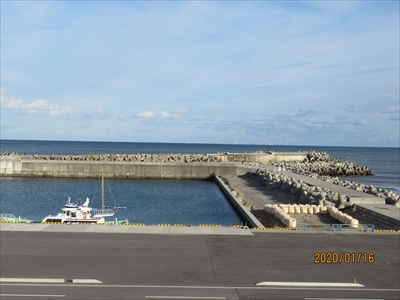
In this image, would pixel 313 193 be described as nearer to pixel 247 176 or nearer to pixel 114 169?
pixel 247 176

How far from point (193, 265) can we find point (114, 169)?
50142 mm

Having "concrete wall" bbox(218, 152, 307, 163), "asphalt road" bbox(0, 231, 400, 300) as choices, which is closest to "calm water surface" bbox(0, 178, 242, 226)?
"asphalt road" bbox(0, 231, 400, 300)

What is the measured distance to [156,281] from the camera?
13539 mm

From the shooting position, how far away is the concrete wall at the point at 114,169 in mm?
63469

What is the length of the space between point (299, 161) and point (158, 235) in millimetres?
77603

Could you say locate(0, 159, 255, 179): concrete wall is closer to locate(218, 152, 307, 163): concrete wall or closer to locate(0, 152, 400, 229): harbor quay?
locate(0, 152, 400, 229): harbor quay

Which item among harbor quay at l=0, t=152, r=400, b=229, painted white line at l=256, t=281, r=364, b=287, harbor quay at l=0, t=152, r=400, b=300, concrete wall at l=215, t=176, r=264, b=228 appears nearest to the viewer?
harbor quay at l=0, t=152, r=400, b=300

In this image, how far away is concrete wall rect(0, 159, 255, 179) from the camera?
6347 cm

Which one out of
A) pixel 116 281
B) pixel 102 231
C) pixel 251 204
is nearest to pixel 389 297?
pixel 116 281

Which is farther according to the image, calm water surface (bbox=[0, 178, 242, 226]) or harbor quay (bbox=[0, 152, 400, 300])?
calm water surface (bbox=[0, 178, 242, 226])
